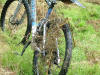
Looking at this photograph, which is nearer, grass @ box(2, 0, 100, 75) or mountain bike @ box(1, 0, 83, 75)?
mountain bike @ box(1, 0, 83, 75)

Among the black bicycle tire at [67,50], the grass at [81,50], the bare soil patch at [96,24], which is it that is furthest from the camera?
the bare soil patch at [96,24]

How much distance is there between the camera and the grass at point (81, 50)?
4.09 m

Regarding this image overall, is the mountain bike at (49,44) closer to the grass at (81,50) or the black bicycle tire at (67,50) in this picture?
the black bicycle tire at (67,50)

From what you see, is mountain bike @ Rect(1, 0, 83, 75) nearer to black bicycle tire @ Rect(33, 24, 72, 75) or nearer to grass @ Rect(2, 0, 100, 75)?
black bicycle tire @ Rect(33, 24, 72, 75)

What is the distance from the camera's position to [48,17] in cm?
350

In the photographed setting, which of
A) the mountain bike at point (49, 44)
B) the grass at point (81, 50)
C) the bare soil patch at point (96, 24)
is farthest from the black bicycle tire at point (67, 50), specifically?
the bare soil patch at point (96, 24)

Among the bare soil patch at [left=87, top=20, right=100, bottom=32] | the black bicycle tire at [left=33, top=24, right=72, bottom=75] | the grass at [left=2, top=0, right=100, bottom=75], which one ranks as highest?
the black bicycle tire at [left=33, top=24, right=72, bottom=75]

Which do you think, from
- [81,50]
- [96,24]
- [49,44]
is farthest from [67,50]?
[96,24]

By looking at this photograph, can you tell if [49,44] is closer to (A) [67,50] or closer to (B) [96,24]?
(A) [67,50]

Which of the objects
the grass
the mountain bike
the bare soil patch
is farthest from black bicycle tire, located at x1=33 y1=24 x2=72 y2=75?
the bare soil patch

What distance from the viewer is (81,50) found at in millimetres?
5551

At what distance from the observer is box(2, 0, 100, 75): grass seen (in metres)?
4.09

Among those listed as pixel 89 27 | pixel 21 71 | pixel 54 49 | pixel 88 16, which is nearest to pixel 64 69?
pixel 54 49

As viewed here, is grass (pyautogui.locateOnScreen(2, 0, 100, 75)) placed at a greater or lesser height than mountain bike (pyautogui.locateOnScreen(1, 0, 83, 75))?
lesser
